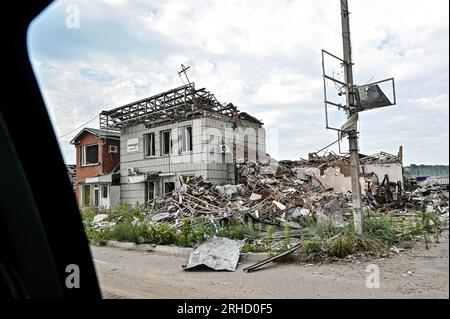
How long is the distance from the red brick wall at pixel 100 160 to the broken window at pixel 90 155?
189 millimetres

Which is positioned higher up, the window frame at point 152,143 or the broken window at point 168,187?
the window frame at point 152,143

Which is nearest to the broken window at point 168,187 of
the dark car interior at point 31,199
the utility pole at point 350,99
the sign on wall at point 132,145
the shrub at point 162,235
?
the sign on wall at point 132,145

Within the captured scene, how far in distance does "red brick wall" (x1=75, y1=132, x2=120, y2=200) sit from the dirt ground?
37.9ft

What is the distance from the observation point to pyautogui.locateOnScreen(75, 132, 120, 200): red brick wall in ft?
58.1

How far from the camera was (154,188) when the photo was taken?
1565 cm

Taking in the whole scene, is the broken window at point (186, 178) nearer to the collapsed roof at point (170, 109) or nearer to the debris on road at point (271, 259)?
the collapsed roof at point (170, 109)

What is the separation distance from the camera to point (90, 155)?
18.3m

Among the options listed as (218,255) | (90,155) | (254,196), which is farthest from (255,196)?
(90,155)

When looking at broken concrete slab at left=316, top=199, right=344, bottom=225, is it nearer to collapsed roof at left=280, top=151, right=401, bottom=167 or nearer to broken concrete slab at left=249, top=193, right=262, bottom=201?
broken concrete slab at left=249, top=193, right=262, bottom=201

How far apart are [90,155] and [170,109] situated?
6067 mm

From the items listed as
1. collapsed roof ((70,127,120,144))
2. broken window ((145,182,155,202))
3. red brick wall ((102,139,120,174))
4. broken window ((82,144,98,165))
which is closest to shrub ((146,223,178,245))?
broken window ((145,182,155,202))

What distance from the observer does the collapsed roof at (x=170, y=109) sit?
14.2 m
